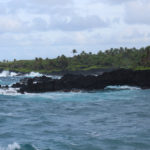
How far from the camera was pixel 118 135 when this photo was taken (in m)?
16.8

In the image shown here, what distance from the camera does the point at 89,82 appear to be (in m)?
50.2

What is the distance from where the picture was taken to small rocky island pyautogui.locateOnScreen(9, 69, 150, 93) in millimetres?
47938

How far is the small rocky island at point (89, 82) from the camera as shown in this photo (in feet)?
157

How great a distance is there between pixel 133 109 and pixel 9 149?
47.7ft

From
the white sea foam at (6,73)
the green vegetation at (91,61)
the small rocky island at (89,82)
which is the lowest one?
the small rocky island at (89,82)

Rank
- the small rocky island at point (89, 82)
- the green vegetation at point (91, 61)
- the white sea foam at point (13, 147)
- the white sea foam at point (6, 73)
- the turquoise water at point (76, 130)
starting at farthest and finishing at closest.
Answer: the white sea foam at point (6, 73) → the green vegetation at point (91, 61) → the small rocky island at point (89, 82) → the turquoise water at point (76, 130) → the white sea foam at point (13, 147)

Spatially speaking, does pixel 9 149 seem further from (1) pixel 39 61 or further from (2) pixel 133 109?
(1) pixel 39 61

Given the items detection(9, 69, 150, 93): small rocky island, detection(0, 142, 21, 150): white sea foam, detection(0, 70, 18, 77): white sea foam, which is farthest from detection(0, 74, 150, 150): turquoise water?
detection(0, 70, 18, 77): white sea foam

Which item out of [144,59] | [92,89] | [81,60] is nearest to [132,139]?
[92,89]

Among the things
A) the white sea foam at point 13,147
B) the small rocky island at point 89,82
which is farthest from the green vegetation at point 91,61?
the white sea foam at point 13,147

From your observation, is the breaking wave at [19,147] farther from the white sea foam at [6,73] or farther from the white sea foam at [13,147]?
the white sea foam at [6,73]

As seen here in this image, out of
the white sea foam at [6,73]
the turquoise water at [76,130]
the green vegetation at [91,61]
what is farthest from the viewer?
the white sea foam at [6,73]

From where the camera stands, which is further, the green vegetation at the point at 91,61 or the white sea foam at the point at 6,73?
the white sea foam at the point at 6,73

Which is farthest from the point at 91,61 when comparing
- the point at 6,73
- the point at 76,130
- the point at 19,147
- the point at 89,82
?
the point at 19,147
